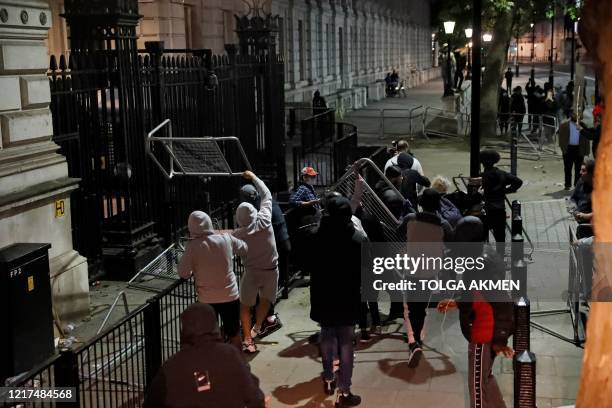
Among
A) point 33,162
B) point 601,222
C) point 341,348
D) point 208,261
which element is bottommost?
point 341,348

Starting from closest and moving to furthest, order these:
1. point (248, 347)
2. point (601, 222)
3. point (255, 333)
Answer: point (601, 222)
point (248, 347)
point (255, 333)

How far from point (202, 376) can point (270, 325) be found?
437 centimetres

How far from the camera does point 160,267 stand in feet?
34.8

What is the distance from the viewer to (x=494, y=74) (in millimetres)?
27031

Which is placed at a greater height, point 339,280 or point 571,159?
point 339,280

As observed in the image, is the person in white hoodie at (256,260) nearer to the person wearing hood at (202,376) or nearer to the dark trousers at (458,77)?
the person wearing hood at (202,376)

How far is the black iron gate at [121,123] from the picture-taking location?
10.0 metres

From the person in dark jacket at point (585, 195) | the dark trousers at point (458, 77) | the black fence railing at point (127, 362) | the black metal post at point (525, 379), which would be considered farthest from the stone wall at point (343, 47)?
the black metal post at point (525, 379)

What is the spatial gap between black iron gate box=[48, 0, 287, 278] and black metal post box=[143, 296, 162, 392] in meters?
3.88

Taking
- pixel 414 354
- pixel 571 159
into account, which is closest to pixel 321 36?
pixel 571 159

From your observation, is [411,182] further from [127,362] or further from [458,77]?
[458,77]

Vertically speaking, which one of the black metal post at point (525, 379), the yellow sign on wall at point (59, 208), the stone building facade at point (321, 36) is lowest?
the black metal post at point (525, 379)

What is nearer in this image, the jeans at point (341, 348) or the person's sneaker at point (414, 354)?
the jeans at point (341, 348)

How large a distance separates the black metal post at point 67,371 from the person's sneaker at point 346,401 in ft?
7.81
